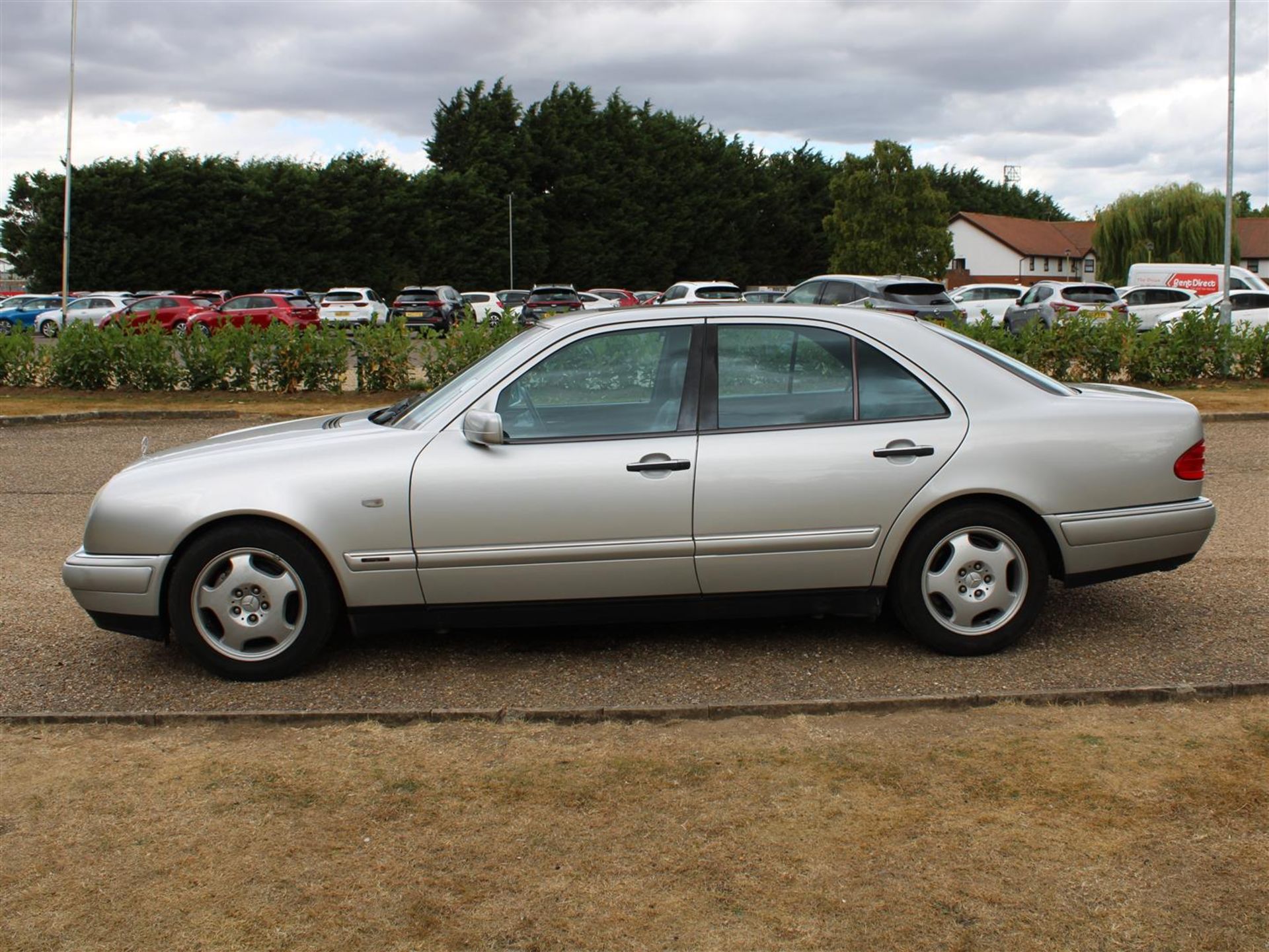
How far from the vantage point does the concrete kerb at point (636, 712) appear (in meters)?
4.73

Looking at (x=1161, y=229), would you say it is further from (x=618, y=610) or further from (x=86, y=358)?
(x=618, y=610)

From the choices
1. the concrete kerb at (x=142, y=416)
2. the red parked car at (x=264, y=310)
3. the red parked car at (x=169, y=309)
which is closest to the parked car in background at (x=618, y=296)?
the red parked car at (x=264, y=310)

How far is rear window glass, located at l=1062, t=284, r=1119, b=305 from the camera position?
32.0m

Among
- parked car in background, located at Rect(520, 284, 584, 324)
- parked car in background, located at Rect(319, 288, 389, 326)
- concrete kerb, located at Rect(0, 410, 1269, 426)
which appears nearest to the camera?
concrete kerb, located at Rect(0, 410, 1269, 426)

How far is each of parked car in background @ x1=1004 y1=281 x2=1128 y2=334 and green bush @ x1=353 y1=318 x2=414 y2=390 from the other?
58.2ft

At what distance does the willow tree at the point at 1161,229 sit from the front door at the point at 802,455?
70.4m

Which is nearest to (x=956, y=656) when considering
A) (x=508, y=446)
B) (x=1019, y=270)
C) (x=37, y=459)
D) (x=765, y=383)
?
(x=765, y=383)

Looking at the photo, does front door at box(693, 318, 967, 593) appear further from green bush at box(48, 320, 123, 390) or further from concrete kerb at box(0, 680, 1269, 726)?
green bush at box(48, 320, 123, 390)

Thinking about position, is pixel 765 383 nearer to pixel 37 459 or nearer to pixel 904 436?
pixel 904 436

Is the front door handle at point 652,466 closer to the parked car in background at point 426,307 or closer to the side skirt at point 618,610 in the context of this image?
the side skirt at point 618,610

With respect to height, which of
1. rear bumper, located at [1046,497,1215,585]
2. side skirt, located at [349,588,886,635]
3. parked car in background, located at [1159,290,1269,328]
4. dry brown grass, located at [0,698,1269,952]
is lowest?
dry brown grass, located at [0,698,1269,952]

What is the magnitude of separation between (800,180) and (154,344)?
70.8 meters

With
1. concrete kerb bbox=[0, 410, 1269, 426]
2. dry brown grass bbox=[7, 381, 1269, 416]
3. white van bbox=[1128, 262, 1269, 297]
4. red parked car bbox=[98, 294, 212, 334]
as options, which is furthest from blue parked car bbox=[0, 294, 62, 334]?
white van bbox=[1128, 262, 1269, 297]

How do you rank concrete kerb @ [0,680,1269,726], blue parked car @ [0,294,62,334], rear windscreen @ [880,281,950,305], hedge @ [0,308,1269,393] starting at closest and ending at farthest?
concrete kerb @ [0,680,1269,726]
hedge @ [0,308,1269,393]
rear windscreen @ [880,281,950,305]
blue parked car @ [0,294,62,334]
